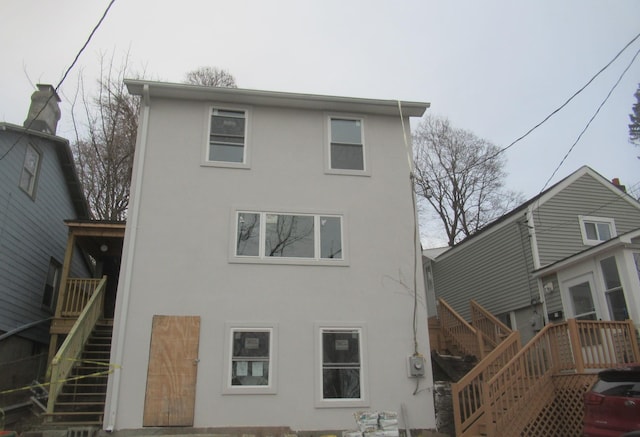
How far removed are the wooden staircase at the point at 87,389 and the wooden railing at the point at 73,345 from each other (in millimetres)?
172

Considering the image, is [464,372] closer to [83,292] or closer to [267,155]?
[267,155]

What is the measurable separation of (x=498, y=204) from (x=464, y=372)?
1768 centimetres

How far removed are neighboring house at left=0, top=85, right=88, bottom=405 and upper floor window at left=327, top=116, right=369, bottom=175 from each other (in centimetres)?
624

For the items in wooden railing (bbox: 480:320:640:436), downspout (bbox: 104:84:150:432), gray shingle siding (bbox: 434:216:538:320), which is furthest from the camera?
gray shingle siding (bbox: 434:216:538:320)

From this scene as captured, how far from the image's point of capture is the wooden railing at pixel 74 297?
1249 cm

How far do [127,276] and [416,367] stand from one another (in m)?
5.80

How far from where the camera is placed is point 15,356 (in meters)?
12.7

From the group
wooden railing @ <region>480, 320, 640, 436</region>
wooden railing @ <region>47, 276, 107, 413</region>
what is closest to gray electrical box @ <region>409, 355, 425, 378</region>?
wooden railing @ <region>480, 320, 640, 436</region>

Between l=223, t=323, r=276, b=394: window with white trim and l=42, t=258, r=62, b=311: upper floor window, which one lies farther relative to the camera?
l=42, t=258, r=62, b=311: upper floor window

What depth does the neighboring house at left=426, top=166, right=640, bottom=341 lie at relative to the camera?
1126 cm

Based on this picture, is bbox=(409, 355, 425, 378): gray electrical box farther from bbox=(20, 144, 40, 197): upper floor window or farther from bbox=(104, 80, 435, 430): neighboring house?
bbox=(20, 144, 40, 197): upper floor window

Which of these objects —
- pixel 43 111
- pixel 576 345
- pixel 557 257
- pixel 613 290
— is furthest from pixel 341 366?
pixel 43 111

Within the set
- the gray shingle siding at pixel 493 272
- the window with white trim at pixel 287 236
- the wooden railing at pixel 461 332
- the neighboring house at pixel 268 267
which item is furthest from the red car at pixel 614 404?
the gray shingle siding at pixel 493 272

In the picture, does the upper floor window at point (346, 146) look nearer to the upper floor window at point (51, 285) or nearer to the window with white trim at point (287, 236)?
the window with white trim at point (287, 236)
